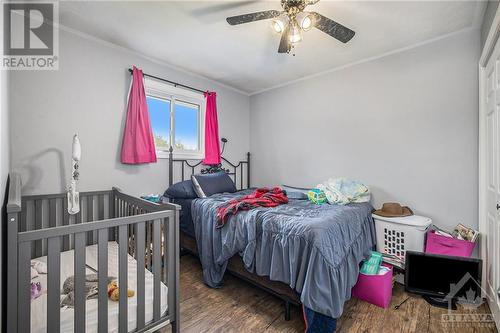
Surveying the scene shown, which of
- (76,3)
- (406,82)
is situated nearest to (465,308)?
(406,82)

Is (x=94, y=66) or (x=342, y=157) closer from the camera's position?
(x=94, y=66)

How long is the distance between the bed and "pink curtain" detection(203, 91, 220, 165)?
1057mm

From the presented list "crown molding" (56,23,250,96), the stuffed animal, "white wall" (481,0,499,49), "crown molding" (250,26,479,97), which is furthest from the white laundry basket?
"crown molding" (56,23,250,96)

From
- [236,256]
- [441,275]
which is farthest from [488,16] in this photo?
[236,256]

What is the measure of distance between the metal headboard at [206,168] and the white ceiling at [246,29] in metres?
1.29

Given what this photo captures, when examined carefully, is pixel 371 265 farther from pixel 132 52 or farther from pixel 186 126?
pixel 132 52

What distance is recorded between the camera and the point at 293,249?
1581 millimetres

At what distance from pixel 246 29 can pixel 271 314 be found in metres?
2.51

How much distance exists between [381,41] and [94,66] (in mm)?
3040

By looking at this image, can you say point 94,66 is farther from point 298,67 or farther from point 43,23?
point 298,67

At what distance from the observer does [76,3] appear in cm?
188

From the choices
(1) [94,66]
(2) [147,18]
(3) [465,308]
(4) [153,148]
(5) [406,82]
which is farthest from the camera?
(4) [153,148]

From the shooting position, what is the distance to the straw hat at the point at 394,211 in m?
2.36
